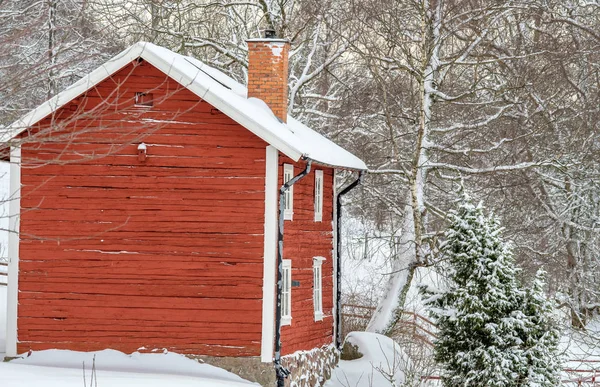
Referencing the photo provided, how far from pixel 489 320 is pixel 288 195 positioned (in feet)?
15.2

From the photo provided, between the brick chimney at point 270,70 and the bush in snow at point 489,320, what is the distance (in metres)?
4.67

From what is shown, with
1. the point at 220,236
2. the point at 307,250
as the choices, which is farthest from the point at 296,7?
the point at 220,236

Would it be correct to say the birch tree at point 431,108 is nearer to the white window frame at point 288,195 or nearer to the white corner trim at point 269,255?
the white window frame at point 288,195

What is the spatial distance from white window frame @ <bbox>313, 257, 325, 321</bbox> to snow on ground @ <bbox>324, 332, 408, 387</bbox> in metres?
1.54

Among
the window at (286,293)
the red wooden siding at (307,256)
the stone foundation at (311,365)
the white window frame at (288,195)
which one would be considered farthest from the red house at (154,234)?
the stone foundation at (311,365)

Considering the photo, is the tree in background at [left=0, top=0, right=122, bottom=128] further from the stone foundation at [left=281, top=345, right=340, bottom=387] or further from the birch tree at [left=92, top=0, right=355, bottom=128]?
the stone foundation at [left=281, top=345, right=340, bottom=387]

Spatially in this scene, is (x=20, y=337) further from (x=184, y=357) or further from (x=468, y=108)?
(x=468, y=108)

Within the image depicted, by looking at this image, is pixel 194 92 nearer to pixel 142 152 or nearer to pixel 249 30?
pixel 142 152

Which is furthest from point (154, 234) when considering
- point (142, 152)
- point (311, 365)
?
point (311, 365)

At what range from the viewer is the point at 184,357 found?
1548 cm

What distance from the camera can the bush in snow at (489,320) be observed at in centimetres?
1465

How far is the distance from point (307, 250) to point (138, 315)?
4157 millimetres

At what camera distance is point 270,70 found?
1777cm

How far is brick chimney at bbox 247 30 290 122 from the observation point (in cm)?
1767
